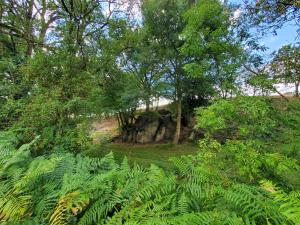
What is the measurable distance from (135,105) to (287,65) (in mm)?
9441

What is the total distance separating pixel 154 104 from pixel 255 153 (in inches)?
483

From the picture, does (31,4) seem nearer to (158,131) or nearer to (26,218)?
(26,218)

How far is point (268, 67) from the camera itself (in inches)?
185

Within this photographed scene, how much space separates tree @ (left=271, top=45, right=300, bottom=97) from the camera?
13.5 feet

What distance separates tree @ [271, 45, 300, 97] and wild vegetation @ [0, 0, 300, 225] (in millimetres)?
21

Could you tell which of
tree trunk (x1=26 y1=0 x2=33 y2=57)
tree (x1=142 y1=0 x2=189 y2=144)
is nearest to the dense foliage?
tree trunk (x1=26 y1=0 x2=33 y2=57)

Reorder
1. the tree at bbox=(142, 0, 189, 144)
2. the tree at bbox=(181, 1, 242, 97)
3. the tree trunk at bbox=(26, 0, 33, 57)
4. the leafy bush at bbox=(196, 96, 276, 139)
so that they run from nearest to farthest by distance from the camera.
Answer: the leafy bush at bbox=(196, 96, 276, 139), the tree at bbox=(181, 1, 242, 97), the tree trunk at bbox=(26, 0, 33, 57), the tree at bbox=(142, 0, 189, 144)

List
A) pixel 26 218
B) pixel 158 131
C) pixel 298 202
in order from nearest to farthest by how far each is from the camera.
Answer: pixel 298 202 → pixel 26 218 → pixel 158 131

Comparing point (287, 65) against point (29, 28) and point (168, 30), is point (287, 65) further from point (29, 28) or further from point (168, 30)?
point (168, 30)

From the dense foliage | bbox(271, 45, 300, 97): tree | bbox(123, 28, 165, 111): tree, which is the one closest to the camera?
the dense foliage

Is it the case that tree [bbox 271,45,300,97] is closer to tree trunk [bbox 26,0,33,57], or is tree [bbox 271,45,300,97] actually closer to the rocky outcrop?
tree trunk [bbox 26,0,33,57]

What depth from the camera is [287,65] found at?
13.9ft

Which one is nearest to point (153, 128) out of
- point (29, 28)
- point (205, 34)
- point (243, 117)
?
point (29, 28)

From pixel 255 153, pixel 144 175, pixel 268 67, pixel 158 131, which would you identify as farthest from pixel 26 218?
pixel 158 131
